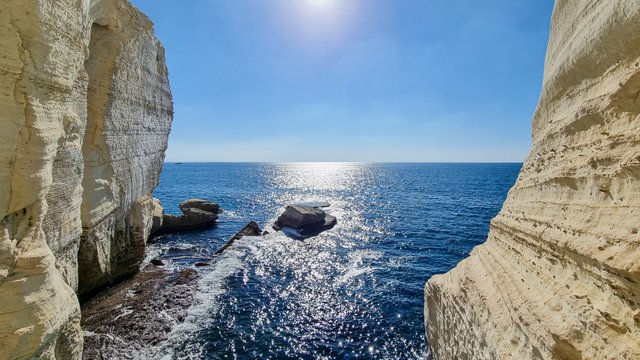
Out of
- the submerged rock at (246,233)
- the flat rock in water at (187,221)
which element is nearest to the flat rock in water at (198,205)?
the flat rock in water at (187,221)

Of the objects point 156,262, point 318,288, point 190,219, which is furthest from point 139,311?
point 190,219

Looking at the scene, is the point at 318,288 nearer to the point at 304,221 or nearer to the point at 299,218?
the point at 304,221

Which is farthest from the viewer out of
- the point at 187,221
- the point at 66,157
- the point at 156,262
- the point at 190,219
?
the point at 190,219

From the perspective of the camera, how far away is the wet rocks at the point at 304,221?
37.0 metres

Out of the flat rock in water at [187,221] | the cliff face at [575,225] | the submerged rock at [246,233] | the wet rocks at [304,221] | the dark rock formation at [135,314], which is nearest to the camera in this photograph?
the cliff face at [575,225]

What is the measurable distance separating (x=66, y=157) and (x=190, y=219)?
84.0 ft

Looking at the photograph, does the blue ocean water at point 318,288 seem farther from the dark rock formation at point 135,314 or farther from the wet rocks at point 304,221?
the wet rocks at point 304,221

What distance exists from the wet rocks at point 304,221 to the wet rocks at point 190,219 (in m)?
8.52

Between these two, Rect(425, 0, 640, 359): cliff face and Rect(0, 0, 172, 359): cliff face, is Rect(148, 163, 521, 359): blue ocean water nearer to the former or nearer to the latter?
Rect(0, 0, 172, 359): cliff face

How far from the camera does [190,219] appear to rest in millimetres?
36594

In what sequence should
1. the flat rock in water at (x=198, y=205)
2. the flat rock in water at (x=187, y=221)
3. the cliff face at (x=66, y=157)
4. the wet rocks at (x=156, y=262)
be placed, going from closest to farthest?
1. the cliff face at (x=66, y=157)
2. the wet rocks at (x=156, y=262)
3. the flat rock in water at (x=187, y=221)
4. the flat rock in water at (x=198, y=205)

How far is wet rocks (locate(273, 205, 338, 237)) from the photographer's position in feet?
121

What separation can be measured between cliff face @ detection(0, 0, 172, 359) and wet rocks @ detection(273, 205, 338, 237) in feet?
57.1

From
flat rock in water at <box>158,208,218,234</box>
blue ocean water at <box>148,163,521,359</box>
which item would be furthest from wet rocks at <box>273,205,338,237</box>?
flat rock in water at <box>158,208,218,234</box>
